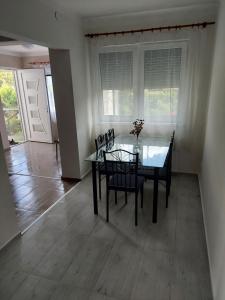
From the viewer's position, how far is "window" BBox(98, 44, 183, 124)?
11.5 feet

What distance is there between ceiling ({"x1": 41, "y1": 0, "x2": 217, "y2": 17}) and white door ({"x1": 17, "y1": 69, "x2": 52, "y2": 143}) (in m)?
3.06

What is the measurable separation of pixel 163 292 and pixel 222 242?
24.8 inches

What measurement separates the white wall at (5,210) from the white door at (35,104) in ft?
13.7

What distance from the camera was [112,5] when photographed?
10.1 feet

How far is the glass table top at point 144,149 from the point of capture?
250 centimetres

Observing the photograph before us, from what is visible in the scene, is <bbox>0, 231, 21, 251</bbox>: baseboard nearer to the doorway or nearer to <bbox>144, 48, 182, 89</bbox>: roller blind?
<bbox>144, 48, 182, 89</bbox>: roller blind

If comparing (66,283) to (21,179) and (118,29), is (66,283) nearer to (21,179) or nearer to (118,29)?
(21,179)

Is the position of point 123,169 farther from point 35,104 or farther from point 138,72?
point 35,104

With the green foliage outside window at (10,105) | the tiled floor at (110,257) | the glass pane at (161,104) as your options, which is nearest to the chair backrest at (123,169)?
the tiled floor at (110,257)

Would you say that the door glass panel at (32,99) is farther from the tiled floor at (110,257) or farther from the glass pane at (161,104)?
the tiled floor at (110,257)

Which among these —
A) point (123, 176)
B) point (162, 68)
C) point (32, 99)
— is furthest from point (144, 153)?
point (32, 99)

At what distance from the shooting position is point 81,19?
11.8 feet

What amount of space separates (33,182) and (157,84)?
8.92 feet

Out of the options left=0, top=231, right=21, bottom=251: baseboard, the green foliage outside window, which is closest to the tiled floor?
left=0, top=231, right=21, bottom=251: baseboard
